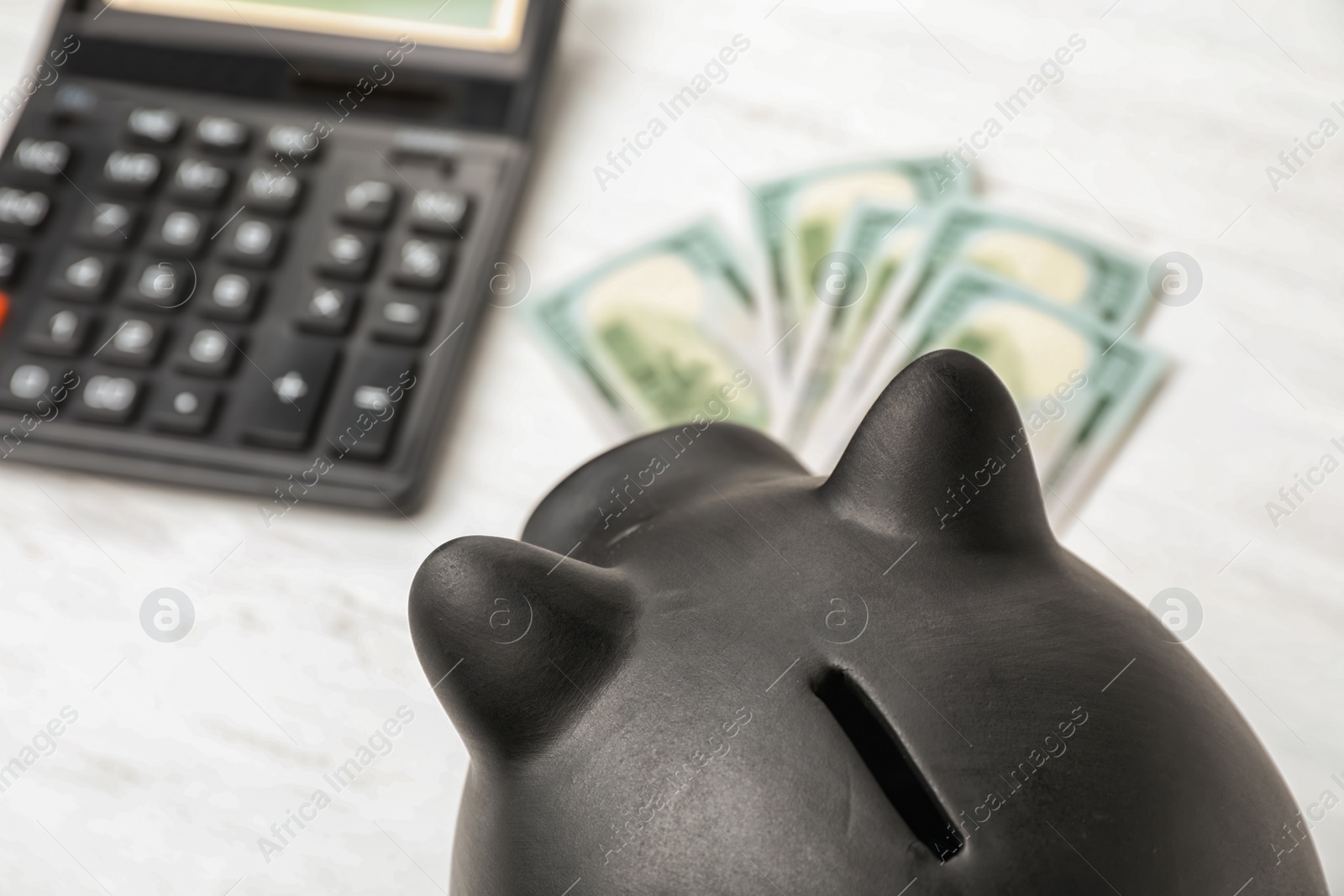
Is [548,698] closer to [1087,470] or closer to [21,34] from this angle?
[1087,470]

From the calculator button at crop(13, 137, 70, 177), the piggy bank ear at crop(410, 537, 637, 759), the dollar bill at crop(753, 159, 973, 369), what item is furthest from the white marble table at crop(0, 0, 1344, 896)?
the piggy bank ear at crop(410, 537, 637, 759)

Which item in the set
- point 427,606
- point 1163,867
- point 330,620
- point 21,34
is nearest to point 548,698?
point 427,606

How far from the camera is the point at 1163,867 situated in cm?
28

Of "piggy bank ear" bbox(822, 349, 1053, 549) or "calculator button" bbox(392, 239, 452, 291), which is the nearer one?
"piggy bank ear" bbox(822, 349, 1053, 549)

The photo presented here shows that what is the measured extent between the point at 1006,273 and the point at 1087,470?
138 millimetres

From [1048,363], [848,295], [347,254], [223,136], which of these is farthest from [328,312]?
[1048,363]

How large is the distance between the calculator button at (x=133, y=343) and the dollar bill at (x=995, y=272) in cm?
36

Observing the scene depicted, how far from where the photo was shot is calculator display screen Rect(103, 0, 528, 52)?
692 mm

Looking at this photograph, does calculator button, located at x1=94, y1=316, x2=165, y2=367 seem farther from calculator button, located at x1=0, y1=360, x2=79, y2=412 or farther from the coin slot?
the coin slot

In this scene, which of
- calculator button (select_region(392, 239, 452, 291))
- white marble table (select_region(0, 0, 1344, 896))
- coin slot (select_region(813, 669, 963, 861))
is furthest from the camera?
calculator button (select_region(392, 239, 452, 291))

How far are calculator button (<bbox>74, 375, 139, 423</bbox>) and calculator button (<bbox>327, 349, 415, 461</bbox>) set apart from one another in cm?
11

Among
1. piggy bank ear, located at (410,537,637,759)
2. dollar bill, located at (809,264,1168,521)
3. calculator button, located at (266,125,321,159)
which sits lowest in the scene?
calculator button, located at (266,125,321,159)

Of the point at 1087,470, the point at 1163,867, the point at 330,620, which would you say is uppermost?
the point at 1163,867

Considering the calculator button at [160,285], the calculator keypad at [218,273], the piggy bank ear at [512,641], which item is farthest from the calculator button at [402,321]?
the piggy bank ear at [512,641]
